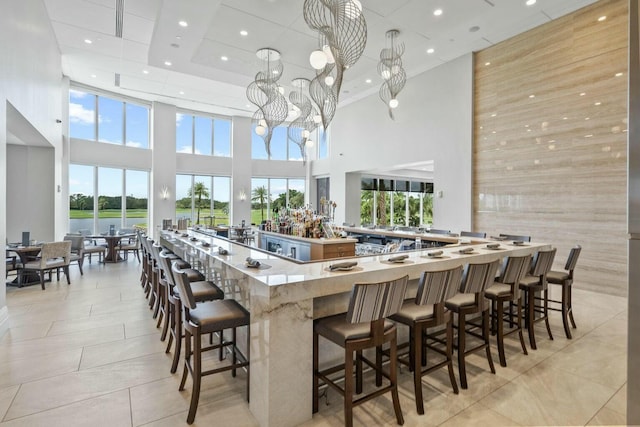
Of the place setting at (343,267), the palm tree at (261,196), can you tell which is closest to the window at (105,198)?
the palm tree at (261,196)

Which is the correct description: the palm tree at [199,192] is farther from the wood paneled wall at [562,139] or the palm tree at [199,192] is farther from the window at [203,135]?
Answer: the wood paneled wall at [562,139]

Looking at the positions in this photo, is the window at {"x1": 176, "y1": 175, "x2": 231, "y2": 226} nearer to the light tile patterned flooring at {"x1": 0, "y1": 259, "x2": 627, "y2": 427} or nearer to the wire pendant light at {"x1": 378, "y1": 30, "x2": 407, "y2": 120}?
the light tile patterned flooring at {"x1": 0, "y1": 259, "x2": 627, "y2": 427}

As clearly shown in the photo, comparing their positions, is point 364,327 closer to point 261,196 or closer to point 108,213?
point 108,213

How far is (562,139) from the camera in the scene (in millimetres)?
5895

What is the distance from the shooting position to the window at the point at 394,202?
12.5 m

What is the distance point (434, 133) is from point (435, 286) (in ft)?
22.2

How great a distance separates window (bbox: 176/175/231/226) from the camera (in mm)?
12211

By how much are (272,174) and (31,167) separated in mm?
8037

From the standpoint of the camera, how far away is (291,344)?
2.07 metres

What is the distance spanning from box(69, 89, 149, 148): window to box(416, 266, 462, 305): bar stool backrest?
38.5 ft

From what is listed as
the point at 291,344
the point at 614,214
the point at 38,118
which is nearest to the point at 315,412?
the point at 291,344

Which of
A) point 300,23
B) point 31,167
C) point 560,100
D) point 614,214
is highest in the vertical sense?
point 300,23

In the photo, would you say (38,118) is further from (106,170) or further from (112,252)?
(106,170)

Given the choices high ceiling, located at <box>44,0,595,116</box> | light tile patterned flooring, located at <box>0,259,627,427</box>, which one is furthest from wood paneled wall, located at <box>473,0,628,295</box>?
light tile patterned flooring, located at <box>0,259,627,427</box>
